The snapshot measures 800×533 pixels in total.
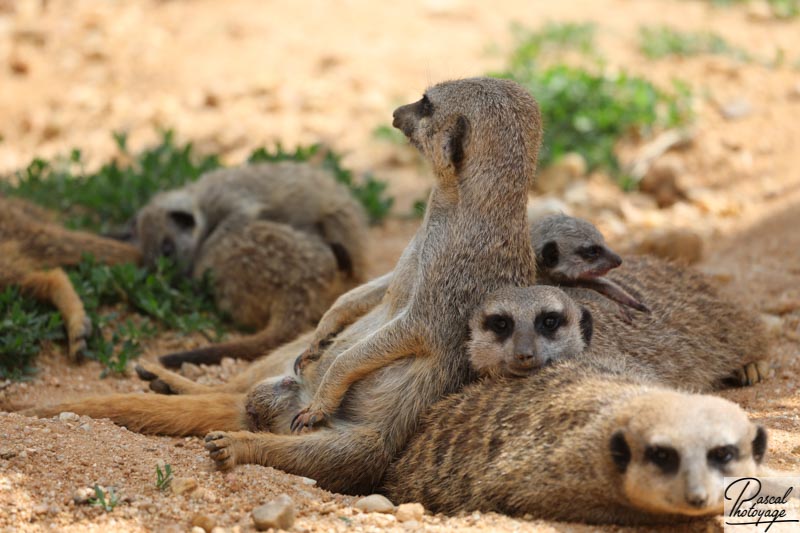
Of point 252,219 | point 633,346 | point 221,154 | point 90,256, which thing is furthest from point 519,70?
point 633,346

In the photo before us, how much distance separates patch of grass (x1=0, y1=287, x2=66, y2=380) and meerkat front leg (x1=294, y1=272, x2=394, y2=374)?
1.26 m

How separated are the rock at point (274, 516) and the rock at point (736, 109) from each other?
536 centimetres

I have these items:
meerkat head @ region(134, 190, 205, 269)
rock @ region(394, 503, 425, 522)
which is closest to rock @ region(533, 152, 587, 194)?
meerkat head @ region(134, 190, 205, 269)

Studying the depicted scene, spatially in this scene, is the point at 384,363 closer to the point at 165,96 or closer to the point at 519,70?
the point at 519,70

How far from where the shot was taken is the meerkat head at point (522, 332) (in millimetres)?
3045

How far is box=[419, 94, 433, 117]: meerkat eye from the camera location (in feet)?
11.3

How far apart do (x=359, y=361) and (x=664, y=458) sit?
119 cm

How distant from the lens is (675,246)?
527cm

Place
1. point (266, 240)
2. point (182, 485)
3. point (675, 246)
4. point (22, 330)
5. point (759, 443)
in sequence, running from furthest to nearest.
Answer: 1. point (675, 246)
2. point (266, 240)
3. point (22, 330)
4. point (182, 485)
5. point (759, 443)

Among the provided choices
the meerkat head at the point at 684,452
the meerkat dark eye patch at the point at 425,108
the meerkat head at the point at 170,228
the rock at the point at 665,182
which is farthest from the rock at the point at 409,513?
the rock at the point at 665,182

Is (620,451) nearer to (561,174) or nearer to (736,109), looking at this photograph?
(561,174)

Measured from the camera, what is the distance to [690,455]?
229cm

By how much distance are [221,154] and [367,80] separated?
58.9 inches

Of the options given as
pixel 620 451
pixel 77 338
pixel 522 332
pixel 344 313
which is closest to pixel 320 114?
pixel 77 338
